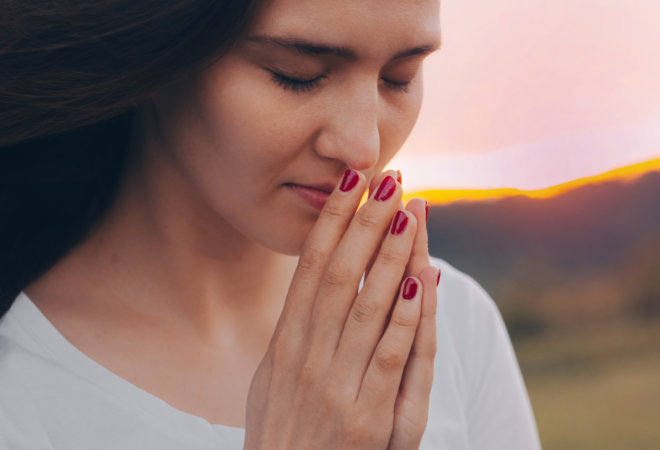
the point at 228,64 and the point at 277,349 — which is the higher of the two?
the point at 228,64

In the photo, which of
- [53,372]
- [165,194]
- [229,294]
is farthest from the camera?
[229,294]

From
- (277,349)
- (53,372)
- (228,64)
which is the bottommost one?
(53,372)

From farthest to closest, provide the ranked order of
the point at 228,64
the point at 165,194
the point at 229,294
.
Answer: the point at 229,294
the point at 165,194
the point at 228,64

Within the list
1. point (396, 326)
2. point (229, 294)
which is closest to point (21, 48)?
point (229, 294)

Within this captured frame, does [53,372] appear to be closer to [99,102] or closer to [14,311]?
[14,311]

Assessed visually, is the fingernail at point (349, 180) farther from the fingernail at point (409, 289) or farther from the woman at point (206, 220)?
the fingernail at point (409, 289)

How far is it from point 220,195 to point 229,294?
317mm

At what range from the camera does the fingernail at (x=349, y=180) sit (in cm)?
101

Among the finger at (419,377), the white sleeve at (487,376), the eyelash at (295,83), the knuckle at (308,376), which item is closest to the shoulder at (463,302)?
the white sleeve at (487,376)

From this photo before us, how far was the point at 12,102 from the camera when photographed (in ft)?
3.47

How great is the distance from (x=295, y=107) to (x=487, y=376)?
744 mm

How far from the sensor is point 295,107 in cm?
98

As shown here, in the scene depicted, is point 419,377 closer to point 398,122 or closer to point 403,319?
point 403,319

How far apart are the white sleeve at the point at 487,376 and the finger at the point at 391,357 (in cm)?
45
